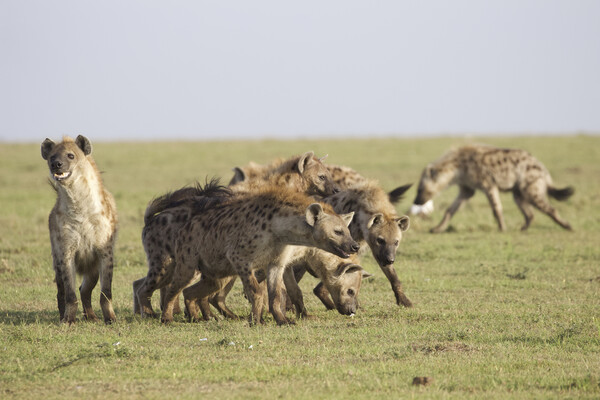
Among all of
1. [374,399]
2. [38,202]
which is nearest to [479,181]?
[38,202]

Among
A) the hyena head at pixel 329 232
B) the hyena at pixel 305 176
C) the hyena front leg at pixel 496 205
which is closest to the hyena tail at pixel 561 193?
the hyena front leg at pixel 496 205

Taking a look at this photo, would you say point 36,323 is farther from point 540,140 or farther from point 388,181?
point 540,140

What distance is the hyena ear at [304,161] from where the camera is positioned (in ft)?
24.0

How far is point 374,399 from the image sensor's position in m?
4.00

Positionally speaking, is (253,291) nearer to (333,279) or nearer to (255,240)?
(255,240)

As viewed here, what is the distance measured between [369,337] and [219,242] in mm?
1209

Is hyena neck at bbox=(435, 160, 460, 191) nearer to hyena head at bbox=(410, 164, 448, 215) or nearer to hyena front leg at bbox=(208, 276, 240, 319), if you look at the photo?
hyena head at bbox=(410, 164, 448, 215)

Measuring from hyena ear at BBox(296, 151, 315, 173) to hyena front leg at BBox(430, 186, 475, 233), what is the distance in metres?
4.57

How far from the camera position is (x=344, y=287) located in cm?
614

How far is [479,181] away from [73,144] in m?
7.64

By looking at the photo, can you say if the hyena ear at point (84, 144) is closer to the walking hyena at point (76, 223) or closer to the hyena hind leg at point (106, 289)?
the walking hyena at point (76, 223)

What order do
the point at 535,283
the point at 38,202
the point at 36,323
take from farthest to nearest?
the point at 38,202, the point at 535,283, the point at 36,323

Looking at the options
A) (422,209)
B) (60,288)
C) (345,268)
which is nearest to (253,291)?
(345,268)

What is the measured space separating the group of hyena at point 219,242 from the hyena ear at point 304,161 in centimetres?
56
